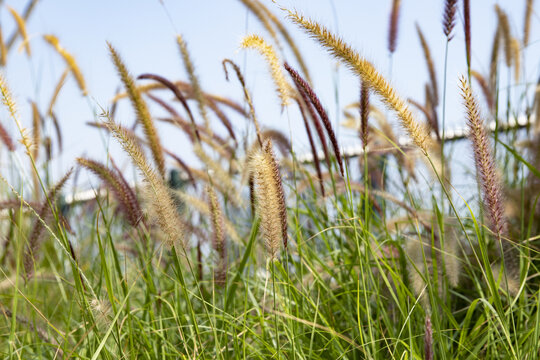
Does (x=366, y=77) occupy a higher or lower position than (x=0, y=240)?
higher

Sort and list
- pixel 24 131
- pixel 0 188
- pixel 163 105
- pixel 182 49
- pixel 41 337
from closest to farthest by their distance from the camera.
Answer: pixel 24 131 → pixel 41 337 → pixel 182 49 → pixel 163 105 → pixel 0 188

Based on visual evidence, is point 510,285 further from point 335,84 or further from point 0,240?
point 0,240

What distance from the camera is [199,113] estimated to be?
1.83m

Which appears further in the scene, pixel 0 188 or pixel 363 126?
pixel 0 188

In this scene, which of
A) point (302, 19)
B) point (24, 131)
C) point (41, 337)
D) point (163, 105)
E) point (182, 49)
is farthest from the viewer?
point (163, 105)

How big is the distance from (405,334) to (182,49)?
3.59ft

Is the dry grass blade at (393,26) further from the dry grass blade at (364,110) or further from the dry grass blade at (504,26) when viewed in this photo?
the dry grass blade at (364,110)

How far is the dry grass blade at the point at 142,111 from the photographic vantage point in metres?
1.35

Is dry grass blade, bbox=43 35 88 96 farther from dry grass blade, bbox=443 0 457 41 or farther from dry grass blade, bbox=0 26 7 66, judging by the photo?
dry grass blade, bbox=443 0 457 41

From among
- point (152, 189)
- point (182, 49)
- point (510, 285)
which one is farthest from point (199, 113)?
point (510, 285)

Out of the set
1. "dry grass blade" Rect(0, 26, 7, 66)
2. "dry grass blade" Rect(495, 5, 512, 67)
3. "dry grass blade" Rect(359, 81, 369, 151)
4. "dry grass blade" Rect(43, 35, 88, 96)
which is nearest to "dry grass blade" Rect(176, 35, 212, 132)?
"dry grass blade" Rect(43, 35, 88, 96)

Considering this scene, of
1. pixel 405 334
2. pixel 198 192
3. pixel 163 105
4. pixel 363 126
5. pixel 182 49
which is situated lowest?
pixel 405 334

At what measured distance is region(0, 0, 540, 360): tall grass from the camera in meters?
0.97

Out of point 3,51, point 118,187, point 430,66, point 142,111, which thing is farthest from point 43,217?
point 430,66
